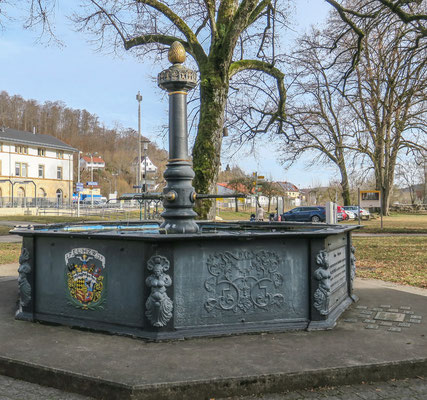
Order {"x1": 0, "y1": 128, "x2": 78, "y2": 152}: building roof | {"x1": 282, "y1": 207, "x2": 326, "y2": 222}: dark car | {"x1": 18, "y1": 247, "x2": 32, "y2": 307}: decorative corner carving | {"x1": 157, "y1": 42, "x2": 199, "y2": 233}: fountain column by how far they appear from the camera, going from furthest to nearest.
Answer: {"x1": 0, "y1": 128, "x2": 78, "y2": 152}: building roof, {"x1": 282, "y1": 207, "x2": 326, "y2": 222}: dark car, {"x1": 157, "y1": 42, "x2": 199, "y2": 233}: fountain column, {"x1": 18, "y1": 247, "x2": 32, "y2": 307}: decorative corner carving

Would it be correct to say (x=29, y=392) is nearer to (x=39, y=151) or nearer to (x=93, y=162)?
(x=39, y=151)

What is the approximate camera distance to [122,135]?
428 ft

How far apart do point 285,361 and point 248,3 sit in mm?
11102

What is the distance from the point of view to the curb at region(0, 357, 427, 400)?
326cm

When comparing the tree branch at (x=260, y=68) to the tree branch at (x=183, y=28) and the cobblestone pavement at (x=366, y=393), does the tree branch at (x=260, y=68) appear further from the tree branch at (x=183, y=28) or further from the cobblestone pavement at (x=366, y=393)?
the cobblestone pavement at (x=366, y=393)

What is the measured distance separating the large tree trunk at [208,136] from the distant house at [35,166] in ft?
184

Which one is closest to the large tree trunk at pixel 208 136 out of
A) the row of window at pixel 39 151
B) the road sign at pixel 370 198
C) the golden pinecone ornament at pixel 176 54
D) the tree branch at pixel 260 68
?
the tree branch at pixel 260 68

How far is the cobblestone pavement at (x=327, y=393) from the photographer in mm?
3379

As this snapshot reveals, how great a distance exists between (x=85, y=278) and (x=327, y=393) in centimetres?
279

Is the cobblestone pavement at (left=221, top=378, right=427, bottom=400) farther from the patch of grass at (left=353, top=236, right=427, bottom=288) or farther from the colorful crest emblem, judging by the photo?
the patch of grass at (left=353, top=236, right=427, bottom=288)

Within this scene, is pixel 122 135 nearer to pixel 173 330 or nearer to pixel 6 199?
pixel 6 199

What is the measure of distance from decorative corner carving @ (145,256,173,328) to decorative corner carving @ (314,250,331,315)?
164 cm

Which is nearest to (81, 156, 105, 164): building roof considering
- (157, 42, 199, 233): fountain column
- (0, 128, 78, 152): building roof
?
(0, 128, 78, 152): building roof

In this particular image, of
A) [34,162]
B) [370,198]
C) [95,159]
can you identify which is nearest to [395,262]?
[370,198]
